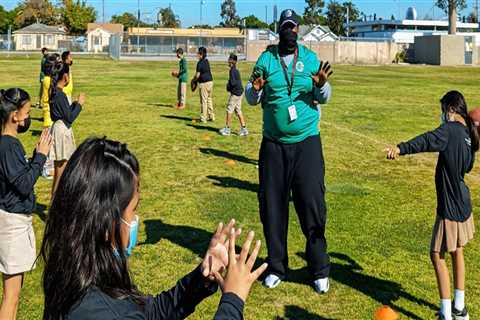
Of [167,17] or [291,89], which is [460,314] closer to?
[291,89]

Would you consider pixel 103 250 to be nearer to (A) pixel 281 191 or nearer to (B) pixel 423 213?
(A) pixel 281 191

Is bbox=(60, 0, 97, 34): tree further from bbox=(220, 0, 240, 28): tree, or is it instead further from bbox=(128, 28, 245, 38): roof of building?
bbox=(220, 0, 240, 28): tree

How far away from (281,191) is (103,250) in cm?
369

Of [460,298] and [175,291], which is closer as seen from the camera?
[175,291]

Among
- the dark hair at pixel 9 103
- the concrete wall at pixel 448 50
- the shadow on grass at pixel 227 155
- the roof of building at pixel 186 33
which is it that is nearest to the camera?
the dark hair at pixel 9 103

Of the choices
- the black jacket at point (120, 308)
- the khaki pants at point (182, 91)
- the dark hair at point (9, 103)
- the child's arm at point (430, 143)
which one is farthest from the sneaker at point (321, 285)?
the khaki pants at point (182, 91)

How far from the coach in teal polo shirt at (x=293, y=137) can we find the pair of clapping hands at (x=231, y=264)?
3.25 m

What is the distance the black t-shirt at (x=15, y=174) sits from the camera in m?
4.29

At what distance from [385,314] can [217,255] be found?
3.16 metres

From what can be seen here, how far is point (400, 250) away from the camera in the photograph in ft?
21.7

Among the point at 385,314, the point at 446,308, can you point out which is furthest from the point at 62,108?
the point at 446,308

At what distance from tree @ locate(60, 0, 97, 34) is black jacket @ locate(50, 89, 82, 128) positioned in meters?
94.2

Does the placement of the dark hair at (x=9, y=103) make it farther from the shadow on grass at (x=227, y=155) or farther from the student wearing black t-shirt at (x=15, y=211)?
the shadow on grass at (x=227, y=155)

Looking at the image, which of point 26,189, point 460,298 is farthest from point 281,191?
point 26,189
